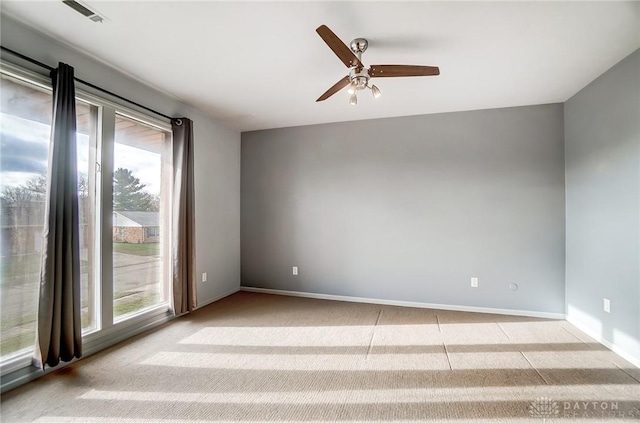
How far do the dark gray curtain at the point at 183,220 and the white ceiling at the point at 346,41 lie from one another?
20.4 inches

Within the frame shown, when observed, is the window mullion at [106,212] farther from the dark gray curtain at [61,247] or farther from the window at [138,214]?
the dark gray curtain at [61,247]

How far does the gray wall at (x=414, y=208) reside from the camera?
3496mm

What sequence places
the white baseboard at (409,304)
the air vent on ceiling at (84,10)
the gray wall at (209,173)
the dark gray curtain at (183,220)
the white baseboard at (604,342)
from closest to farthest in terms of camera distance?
1. the air vent on ceiling at (84,10)
2. the white baseboard at (604,342)
3. the gray wall at (209,173)
4. the dark gray curtain at (183,220)
5. the white baseboard at (409,304)

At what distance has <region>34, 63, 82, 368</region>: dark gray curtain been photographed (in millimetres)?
2104

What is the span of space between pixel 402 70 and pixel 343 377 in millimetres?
2335

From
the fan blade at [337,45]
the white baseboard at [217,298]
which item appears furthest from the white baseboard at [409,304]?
the fan blade at [337,45]

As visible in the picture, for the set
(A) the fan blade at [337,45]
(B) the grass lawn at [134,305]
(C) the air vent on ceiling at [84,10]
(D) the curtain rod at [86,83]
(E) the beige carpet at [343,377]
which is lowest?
(E) the beige carpet at [343,377]

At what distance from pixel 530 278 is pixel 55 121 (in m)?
4.97

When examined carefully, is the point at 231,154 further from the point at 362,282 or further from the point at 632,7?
the point at 632,7

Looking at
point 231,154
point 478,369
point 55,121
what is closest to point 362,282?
point 478,369

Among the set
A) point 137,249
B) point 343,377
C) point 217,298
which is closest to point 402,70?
point 343,377

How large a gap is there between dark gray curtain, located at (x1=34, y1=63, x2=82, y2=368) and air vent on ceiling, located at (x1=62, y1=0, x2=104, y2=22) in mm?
512

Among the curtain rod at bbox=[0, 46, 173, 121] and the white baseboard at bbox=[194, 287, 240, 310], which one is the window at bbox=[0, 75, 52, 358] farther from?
the white baseboard at bbox=[194, 287, 240, 310]

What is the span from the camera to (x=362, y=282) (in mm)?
4117
